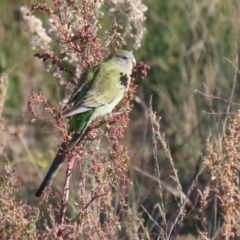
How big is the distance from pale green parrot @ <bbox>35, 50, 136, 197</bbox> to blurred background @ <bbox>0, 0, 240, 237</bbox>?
4.97 feet

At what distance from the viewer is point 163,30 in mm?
6867

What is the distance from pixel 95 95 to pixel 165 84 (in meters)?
3.06

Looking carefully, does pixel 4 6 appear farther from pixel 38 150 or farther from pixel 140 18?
pixel 140 18

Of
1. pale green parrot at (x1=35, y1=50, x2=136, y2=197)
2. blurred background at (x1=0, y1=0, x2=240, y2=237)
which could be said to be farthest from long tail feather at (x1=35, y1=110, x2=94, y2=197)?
blurred background at (x1=0, y1=0, x2=240, y2=237)

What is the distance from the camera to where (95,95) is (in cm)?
336

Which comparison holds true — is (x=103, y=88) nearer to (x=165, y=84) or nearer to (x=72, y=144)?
(x=72, y=144)

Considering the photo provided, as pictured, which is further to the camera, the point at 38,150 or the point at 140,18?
the point at 38,150

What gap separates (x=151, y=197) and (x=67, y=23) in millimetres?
1920

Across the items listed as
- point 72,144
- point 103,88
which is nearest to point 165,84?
point 103,88

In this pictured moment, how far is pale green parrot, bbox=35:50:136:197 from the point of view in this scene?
314 centimetres

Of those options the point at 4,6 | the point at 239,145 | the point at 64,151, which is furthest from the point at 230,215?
the point at 4,6

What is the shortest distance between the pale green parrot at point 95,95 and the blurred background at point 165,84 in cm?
151

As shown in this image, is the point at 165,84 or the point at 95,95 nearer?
the point at 95,95

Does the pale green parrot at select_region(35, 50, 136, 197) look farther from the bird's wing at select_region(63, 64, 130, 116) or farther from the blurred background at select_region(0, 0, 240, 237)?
the blurred background at select_region(0, 0, 240, 237)
